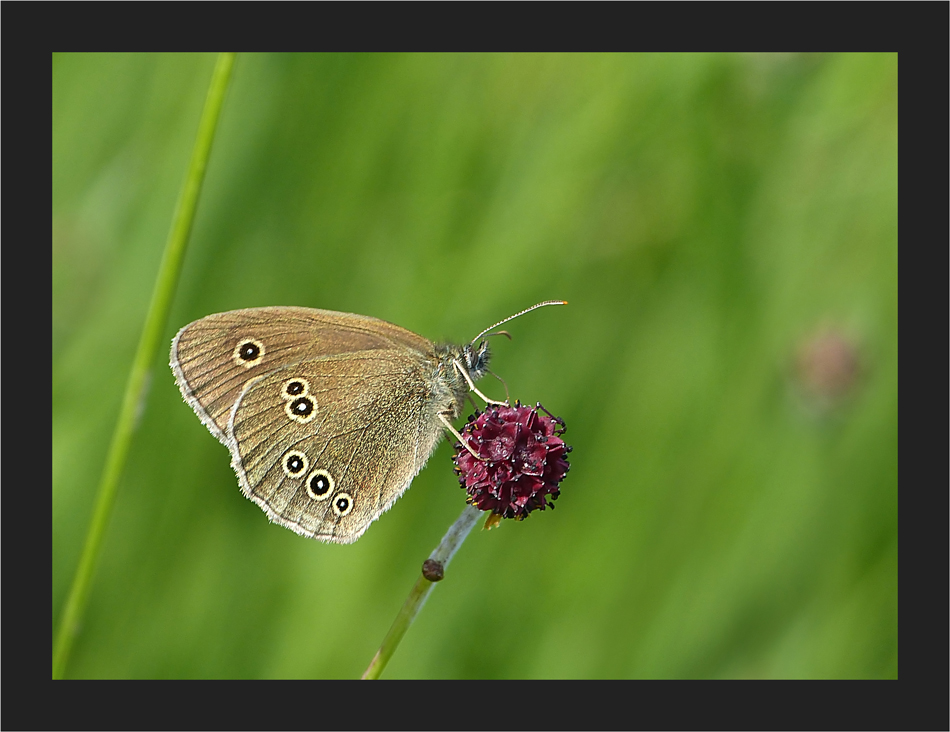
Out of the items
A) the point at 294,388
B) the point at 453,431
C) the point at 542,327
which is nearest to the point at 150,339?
the point at 294,388

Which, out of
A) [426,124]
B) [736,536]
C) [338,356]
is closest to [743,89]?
[426,124]

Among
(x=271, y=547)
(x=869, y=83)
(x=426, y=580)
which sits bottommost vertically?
(x=271, y=547)

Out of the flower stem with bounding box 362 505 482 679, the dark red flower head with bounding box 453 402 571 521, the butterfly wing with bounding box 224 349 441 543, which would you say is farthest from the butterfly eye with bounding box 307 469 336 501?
the flower stem with bounding box 362 505 482 679

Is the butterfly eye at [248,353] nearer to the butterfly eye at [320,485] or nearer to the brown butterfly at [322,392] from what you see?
the brown butterfly at [322,392]

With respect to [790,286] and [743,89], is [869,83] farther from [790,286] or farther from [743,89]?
[790,286]

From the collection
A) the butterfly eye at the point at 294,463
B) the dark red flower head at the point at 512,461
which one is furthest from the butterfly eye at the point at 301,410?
the dark red flower head at the point at 512,461

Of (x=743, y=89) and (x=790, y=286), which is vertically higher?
(x=743, y=89)

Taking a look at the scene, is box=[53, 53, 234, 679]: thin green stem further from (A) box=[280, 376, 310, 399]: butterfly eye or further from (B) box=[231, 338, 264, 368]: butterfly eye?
(A) box=[280, 376, 310, 399]: butterfly eye

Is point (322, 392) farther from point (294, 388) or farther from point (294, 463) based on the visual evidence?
point (294, 463)
